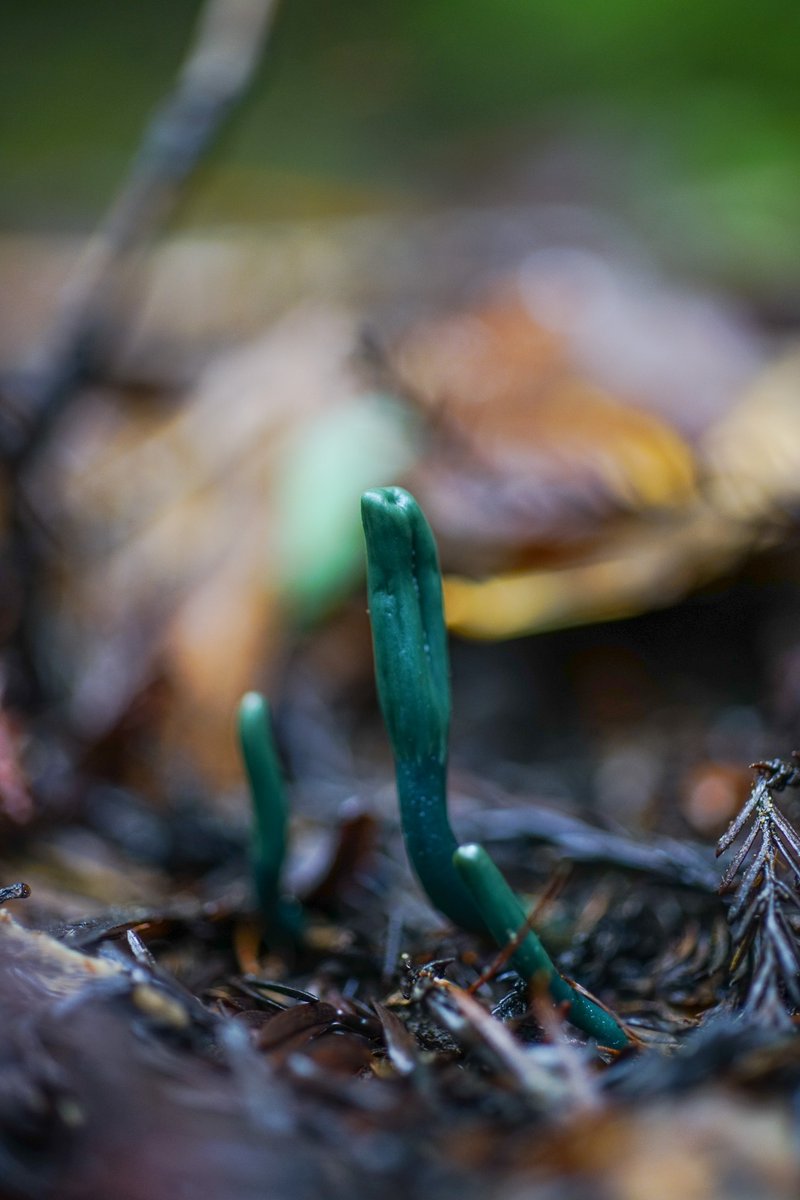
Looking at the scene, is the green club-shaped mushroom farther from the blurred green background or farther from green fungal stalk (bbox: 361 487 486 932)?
the blurred green background

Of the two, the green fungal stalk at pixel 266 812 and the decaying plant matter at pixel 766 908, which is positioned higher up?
the decaying plant matter at pixel 766 908

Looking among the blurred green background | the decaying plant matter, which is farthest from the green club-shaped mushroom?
the blurred green background

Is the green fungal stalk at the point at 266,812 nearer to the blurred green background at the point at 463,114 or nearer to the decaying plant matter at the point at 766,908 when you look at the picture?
the decaying plant matter at the point at 766,908

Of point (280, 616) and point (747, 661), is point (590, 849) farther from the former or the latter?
point (280, 616)

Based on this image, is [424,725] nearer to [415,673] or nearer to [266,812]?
[415,673]

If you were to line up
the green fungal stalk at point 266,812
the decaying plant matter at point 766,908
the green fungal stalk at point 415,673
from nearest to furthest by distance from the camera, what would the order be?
the decaying plant matter at point 766,908 → the green fungal stalk at point 415,673 → the green fungal stalk at point 266,812

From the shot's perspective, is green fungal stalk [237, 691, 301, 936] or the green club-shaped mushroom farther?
green fungal stalk [237, 691, 301, 936]

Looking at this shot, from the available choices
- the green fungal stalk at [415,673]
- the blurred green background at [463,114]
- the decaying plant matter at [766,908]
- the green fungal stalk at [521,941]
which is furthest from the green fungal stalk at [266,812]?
the blurred green background at [463,114]

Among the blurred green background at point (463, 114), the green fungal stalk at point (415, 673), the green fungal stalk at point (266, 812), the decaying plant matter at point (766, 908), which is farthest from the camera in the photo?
the blurred green background at point (463, 114)

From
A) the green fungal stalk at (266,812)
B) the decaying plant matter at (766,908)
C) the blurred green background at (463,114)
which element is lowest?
the green fungal stalk at (266,812)
